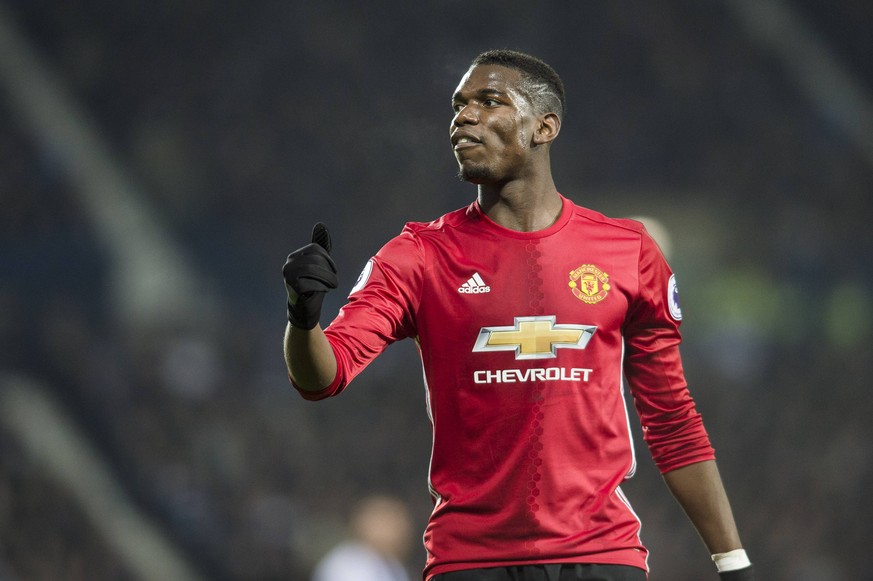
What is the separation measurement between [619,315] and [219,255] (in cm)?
653

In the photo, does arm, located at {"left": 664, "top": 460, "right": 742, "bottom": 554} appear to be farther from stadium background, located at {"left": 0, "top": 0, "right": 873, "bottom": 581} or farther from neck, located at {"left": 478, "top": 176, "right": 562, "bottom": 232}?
stadium background, located at {"left": 0, "top": 0, "right": 873, "bottom": 581}

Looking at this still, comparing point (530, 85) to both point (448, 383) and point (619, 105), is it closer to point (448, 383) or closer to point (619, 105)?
point (448, 383)

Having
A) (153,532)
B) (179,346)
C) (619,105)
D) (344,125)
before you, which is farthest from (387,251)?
(619,105)

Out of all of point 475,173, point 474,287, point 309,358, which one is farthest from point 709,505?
point 309,358

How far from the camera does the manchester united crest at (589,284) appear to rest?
8.57ft

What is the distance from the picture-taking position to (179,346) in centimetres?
830

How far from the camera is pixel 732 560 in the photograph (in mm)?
2693

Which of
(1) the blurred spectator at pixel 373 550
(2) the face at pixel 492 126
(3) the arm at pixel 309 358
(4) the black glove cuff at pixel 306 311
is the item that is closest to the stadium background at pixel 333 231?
(1) the blurred spectator at pixel 373 550

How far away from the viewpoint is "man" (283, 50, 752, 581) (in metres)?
2.44

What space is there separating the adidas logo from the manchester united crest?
7.9 inches

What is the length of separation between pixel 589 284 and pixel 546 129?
44 cm

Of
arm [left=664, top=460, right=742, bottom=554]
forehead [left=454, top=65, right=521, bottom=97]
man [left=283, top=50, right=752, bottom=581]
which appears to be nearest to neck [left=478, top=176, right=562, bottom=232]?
man [left=283, top=50, right=752, bottom=581]

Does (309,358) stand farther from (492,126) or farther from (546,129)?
(546,129)

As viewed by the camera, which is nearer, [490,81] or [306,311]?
[306,311]
